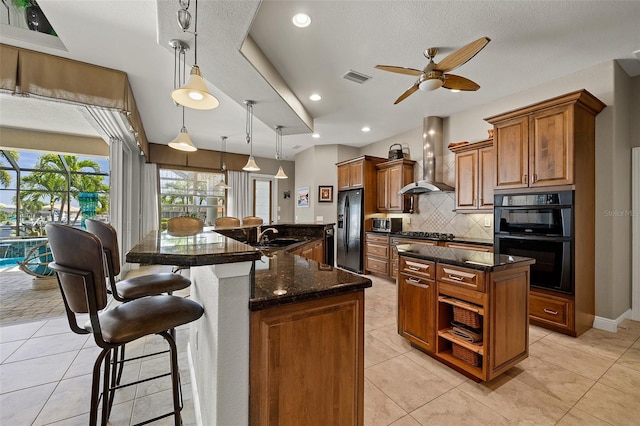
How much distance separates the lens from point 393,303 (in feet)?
11.9

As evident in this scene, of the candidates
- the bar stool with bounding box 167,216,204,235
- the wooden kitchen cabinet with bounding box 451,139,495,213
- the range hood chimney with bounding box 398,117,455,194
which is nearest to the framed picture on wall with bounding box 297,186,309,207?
the range hood chimney with bounding box 398,117,455,194

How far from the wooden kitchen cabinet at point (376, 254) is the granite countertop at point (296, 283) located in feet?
11.5

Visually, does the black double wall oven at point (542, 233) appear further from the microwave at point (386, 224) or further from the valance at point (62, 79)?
the valance at point (62, 79)

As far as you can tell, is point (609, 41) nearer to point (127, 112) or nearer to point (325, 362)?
point (325, 362)

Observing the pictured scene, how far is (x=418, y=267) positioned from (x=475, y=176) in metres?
2.28

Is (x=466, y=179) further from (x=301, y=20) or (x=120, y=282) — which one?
(x=120, y=282)

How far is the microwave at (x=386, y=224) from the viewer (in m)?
4.98

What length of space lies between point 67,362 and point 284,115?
3424mm

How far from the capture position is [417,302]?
7.37 feet

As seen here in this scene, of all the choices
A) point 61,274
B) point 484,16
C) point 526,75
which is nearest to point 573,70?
point 526,75

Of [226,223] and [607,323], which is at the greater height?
[226,223]

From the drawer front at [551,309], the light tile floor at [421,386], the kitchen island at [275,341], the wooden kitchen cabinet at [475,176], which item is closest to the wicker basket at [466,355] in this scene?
the light tile floor at [421,386]

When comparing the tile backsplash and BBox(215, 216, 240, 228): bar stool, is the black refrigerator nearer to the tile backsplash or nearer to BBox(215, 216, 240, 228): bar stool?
the tile backsplash

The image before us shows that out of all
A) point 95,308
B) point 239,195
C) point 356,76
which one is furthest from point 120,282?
point 239,195
